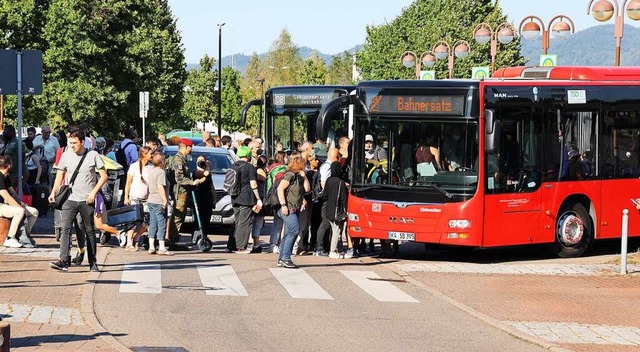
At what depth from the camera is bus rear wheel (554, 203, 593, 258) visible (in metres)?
20.6

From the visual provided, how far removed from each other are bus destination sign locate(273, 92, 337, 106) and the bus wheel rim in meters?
8.58

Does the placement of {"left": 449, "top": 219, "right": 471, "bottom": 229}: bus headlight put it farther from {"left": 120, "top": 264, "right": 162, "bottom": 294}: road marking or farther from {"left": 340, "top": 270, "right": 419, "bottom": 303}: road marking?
{"left": 120, "top": 264, "right": 162, "bottom": 294}: road marking

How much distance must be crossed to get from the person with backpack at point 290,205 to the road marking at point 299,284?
0.86ft

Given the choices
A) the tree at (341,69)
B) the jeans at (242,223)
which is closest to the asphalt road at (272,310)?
the jeans at (242,223)

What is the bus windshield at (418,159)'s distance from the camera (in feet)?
62.5

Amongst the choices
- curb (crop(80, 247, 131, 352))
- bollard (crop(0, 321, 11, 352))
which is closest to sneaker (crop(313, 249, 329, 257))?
curb (crop(80, 247, 131, 352))

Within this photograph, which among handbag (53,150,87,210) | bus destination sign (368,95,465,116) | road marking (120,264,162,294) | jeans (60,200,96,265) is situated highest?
bus destination sign (368,95,465,116)

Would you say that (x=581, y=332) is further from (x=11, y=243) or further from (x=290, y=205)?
(x=11, y=243)

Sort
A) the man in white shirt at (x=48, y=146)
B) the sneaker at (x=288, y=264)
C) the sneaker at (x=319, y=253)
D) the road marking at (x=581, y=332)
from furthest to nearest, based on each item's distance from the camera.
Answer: the man in white shirt at (x=48, y=146) < the sneaker at (x=319, y=253) < the sneaker at (x=288, y=264) < the road marking at (x=581, y=332)

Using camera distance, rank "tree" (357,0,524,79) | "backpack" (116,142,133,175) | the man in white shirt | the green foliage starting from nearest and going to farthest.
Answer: "backpack" (116,142,133,175), the man in white shirt, the green foliage, "tree" (357,0,524,79)

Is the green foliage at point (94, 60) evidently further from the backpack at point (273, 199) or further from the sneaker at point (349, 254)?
the backpack at point (273, 199)

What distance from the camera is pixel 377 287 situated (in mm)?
16016

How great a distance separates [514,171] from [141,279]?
22.9 feet

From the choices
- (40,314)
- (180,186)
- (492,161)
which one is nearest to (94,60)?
(180,186)
